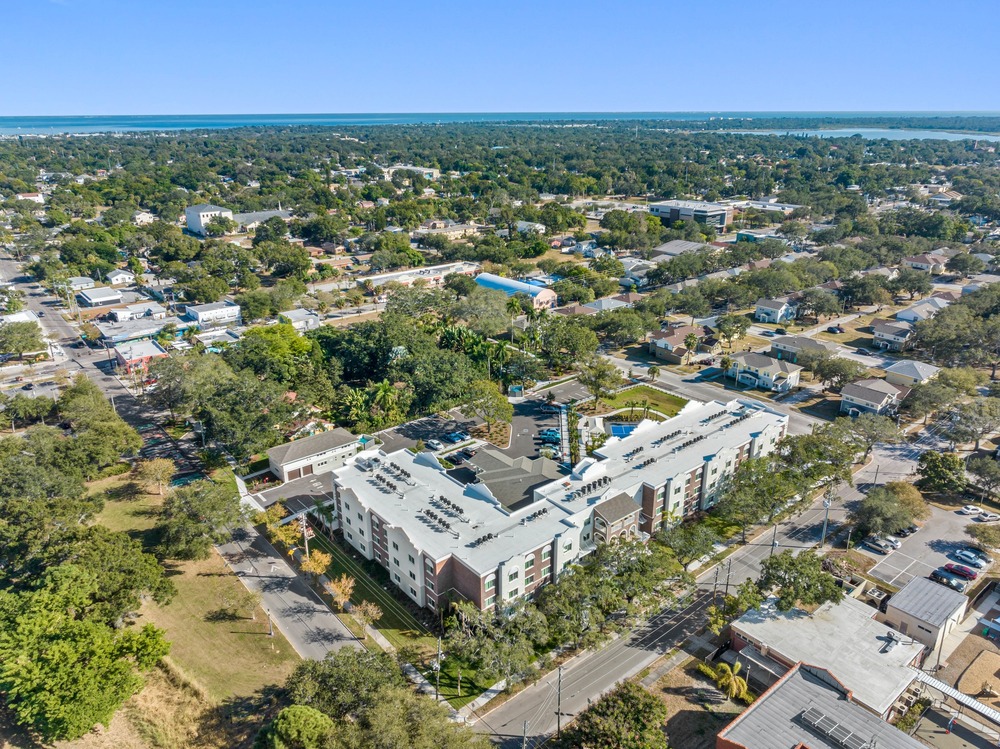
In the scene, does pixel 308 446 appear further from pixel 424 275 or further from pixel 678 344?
pixel 424 275

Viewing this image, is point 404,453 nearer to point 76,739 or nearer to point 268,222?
point 76,739

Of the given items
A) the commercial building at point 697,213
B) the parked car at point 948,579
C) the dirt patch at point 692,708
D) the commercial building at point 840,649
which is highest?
the commercial building at point 697,213

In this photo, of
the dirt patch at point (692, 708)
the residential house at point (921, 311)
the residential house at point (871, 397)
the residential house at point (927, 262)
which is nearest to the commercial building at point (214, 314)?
the dirt patch at point (692, 708)

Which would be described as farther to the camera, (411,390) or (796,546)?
(411,390)

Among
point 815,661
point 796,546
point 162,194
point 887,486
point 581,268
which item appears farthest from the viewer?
point 162,194

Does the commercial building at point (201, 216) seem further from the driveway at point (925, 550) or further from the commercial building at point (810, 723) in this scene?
the commercial building at point (810, 723)

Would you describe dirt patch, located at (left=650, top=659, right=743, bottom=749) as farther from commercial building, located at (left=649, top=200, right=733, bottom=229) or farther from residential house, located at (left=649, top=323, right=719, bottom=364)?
commercial building, located at (left=649, top=200, right=733, bottom=229)

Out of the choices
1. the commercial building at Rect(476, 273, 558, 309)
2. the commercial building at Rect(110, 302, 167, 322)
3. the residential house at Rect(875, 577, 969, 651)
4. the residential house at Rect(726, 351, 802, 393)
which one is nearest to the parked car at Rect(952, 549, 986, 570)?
the residential house at Rect(875, 577, 969, 651)

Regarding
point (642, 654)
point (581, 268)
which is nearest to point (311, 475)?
point (642, 654)
